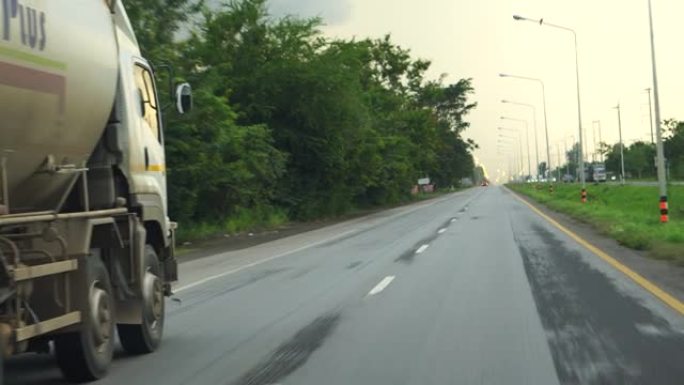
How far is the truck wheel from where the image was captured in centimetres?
849

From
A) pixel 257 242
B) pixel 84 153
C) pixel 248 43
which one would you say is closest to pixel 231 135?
pixel 257 242

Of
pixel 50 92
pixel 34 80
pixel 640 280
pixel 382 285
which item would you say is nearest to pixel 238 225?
pixel 382 285

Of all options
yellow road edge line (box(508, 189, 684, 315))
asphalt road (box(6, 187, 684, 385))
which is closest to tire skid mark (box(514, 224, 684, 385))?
asphalt road (box(6, 187, 684, 385))

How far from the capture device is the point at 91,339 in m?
7.14

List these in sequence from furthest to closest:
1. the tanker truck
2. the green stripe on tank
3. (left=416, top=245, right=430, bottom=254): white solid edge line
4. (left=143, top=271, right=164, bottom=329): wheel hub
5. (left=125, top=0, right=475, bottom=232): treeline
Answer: (left=125, top=0, right=475, bottom=232): treeline < (left=416, top=245, right=430, bottom=254): white solid edge line < (left=143, top=271, right=164, bottom=329): wheel hub < the tanker truck < the green stripe on tank

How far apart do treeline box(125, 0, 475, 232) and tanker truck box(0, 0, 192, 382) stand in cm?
860

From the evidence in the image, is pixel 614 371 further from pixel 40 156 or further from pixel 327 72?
pixel 327 72

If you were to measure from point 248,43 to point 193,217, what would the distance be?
11.7 m

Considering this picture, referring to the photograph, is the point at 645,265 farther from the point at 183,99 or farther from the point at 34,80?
the point at 34,80

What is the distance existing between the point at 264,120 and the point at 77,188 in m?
32.4

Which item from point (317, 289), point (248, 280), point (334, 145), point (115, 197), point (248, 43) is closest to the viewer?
point (115, 197)

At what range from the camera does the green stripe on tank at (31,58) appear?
225 inches

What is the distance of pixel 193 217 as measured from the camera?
30.7m

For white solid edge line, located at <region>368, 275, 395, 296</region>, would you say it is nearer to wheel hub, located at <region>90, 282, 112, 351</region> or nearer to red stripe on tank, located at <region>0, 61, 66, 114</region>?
wheel hub, located at <region>90, 282, 112, 351</region>
